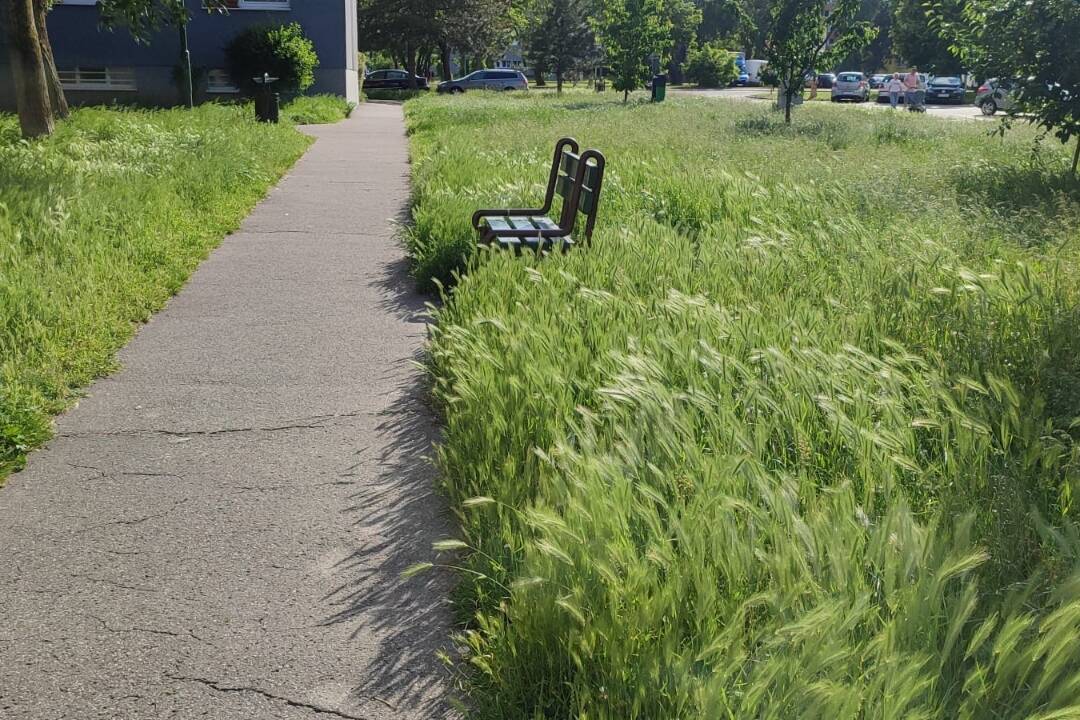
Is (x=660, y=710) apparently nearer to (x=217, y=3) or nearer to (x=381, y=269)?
(x=381, y=269)

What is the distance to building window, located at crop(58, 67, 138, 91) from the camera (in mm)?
33562

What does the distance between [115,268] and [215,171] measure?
549 cm

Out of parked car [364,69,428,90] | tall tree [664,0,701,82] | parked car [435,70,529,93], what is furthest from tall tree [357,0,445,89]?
tall tree [664,0,701,82]

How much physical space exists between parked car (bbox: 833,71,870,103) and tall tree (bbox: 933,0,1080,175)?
45.3 metres

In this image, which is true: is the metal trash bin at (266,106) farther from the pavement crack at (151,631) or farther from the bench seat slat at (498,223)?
the pavement crack at (151,631)

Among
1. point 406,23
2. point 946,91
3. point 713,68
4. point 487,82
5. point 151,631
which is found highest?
point 406,23

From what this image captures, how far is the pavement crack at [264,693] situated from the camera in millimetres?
2732

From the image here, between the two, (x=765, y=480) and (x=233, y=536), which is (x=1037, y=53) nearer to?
(x=765, y=480)

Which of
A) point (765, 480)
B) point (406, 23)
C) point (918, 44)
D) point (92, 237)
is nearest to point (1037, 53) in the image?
point (92, 237)

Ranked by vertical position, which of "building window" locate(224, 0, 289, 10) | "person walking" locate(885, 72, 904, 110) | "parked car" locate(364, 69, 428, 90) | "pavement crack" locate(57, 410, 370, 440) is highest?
"building window" locate(224, 0, 289, 10)

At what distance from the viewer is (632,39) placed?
1690 inches

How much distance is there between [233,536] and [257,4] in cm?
3408

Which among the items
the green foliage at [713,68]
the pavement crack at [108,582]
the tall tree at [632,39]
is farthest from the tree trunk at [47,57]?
the green foliage at [713,68]

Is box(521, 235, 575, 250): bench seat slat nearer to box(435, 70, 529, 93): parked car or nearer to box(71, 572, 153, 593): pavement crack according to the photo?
box(71, 572, 153, 593): pavement crack
